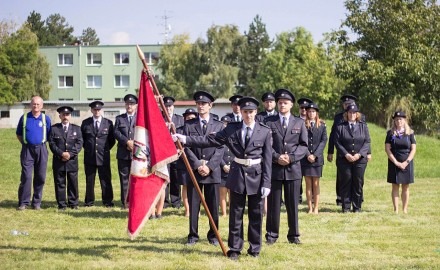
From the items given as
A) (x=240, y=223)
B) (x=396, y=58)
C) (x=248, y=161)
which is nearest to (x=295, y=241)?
(x=240, y=223)

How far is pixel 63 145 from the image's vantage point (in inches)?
534

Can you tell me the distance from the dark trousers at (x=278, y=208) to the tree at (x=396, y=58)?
78.5 ft

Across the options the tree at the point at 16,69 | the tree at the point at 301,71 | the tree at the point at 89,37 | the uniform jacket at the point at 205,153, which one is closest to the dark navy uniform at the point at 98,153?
the uniform jacket at the point at 205,153

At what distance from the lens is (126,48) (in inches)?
2869

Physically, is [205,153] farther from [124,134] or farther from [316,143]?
[316,143]

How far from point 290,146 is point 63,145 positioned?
568 cm

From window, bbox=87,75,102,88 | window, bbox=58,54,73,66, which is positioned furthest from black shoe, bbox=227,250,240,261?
window, bbox=58,54,73,66

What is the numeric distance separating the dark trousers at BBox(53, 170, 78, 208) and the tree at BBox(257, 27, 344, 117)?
123 feet

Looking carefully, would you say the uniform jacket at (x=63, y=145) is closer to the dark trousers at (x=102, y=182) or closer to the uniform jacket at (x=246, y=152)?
the dark trousers at (x=102, y=182)

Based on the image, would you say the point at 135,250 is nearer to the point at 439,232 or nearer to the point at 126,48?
the point at 439,232

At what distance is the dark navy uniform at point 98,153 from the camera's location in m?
13.9

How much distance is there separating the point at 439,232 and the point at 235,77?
160ft

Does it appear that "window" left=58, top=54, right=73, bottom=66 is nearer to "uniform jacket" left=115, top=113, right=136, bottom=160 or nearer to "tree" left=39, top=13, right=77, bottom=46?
"tree" left=39, top=13, right=77, bottom=46

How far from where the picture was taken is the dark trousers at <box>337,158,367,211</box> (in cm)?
1333
